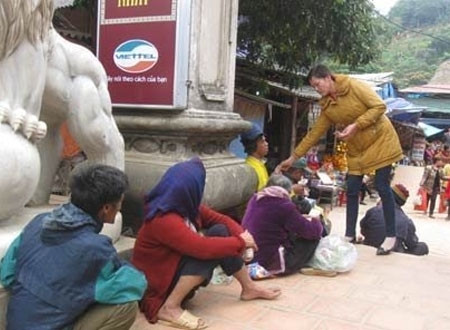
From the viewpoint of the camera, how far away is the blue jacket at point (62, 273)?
2025mm

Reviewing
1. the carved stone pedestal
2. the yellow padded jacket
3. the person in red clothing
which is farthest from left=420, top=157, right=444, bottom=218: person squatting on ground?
the person in red clothing

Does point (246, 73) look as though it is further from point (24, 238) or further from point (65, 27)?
point (24, 238)

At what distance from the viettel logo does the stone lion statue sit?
1.00 m

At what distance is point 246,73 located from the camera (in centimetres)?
923

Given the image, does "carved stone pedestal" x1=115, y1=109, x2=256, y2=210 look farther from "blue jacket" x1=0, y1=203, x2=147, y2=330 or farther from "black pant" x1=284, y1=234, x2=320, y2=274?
"blue jacket" x1=0, y1=203, x2=147, y2=330

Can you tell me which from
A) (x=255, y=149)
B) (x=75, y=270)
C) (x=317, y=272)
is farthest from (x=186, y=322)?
(x=255, y=149)

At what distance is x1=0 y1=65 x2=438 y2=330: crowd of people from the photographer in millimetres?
2047

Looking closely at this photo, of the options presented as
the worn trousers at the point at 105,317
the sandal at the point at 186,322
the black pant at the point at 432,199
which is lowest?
the black pant at the point at 432,199

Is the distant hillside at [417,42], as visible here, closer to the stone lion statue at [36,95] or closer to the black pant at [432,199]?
the black pant at [432,199]

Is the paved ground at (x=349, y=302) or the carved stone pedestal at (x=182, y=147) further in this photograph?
the carved stone pedestal at (x=182, y=147)

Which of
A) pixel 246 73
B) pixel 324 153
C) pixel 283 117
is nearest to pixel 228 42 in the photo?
pixel 246 73

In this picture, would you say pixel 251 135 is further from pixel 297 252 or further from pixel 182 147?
pixel 297 252

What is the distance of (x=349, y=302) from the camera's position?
3.45 meters

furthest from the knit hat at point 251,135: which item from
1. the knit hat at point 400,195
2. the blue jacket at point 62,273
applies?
the blue jacket at point 62,273
